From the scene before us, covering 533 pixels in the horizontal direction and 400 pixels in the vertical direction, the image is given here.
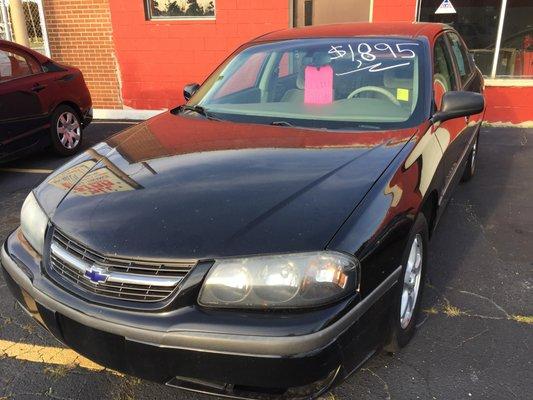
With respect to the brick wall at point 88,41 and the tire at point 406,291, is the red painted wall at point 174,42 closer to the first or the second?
the brick wall at point 88,41

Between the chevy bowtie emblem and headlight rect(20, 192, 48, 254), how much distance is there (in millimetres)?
417

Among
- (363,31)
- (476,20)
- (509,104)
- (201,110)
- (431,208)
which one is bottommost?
(509,104)

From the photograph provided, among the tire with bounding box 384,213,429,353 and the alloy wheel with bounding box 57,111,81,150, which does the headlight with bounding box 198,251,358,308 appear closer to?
the tire with bounding box 384,213,429,353

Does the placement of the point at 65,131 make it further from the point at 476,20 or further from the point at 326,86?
the point at 476,20

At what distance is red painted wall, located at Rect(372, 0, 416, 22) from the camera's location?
7.43 m

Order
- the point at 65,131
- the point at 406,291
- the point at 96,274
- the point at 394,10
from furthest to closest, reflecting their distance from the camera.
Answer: the point at 394,10 < the point at 65,131 < the point at 406,291 < the point at 96,274

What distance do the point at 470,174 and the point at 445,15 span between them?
11.4 feet

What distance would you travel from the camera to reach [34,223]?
7.59 feet

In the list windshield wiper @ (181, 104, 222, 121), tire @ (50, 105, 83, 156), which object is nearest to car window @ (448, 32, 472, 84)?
windshield wiper @ (181, 104, 222, 121)

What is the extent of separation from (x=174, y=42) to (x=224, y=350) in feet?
24.5

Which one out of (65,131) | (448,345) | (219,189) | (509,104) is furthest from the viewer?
(509,104)

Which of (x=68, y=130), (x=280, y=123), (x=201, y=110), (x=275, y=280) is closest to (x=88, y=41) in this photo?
(x=68, y=130)

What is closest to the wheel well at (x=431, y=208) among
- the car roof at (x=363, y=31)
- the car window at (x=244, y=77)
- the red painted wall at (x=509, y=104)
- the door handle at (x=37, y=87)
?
the car roof at (x=363, y=31)

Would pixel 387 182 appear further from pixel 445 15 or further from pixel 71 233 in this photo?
pixel 445 15
